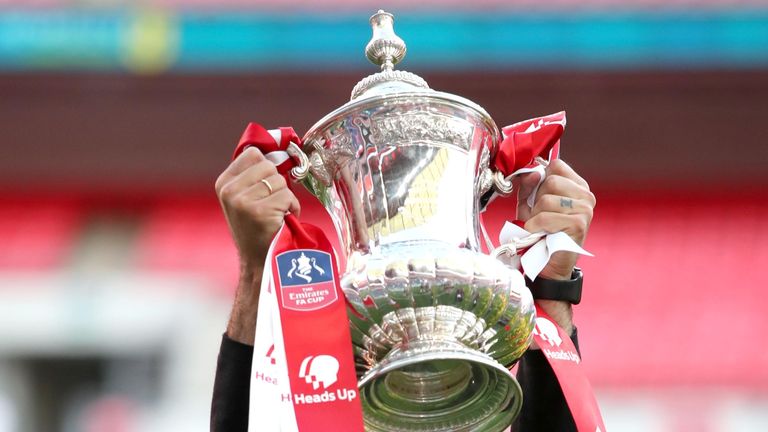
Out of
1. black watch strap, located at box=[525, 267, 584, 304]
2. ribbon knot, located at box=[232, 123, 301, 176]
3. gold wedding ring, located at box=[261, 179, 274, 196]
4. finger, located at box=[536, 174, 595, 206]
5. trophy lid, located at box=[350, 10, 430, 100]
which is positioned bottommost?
black watch strap, located at box=[525, 267, 584, 304]

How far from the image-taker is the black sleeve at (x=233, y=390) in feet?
4.16

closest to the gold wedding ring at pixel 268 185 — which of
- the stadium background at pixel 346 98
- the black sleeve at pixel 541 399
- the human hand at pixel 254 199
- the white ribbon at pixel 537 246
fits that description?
the human hand at pixel 254 199

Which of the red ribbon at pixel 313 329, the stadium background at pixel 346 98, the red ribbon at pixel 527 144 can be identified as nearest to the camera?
the red ribbon at pixel 313 329

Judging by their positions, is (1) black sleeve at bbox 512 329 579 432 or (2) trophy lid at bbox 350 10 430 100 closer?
(2) trophy lid at bbox 350 10 430 100

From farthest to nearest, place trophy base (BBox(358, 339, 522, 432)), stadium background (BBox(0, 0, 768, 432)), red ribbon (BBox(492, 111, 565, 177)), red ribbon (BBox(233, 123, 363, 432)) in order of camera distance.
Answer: stadium background (BBox(0, 0, 768, 432)), red ribbon (BBox(492, 111, 565, 177)), trophy base (BBox(358, 339, 522, 432)), red ribbon (BBox(233, 123, 363, 432))

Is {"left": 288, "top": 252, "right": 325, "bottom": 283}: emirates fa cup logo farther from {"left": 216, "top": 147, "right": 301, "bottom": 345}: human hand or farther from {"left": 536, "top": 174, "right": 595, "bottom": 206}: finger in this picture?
{"left": 536, "top": 174, "right": 595, "bottom": 206}: finger

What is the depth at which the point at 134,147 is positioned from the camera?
5051mm

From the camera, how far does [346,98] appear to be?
4863 mm

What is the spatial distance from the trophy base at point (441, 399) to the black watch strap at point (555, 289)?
20 centimetres

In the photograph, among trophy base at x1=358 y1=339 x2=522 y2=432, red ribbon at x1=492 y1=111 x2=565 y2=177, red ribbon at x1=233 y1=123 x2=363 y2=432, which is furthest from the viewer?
red ribbon at x1=492 y1=111 x2=565 y2=177

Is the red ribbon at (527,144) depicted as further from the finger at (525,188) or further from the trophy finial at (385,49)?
the trophy finial at (385,49)

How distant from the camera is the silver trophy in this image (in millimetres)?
1075

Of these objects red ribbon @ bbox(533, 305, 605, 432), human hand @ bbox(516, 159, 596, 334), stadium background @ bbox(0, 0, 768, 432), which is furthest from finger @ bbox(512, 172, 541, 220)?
stadium background @ bbox(0, 0, 768, 432)

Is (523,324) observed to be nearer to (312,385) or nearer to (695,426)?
(312,385)
